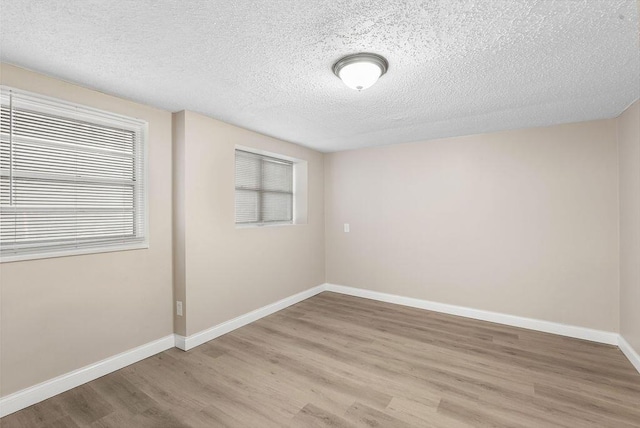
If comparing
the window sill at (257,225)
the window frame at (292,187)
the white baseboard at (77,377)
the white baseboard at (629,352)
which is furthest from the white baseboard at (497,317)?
the white baseboard at (77,377)

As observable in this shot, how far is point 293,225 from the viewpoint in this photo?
4387 mm

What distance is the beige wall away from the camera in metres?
2.60

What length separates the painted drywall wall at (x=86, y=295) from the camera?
2041mm

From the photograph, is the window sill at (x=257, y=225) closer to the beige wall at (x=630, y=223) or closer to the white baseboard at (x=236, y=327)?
the white baseboard at (x=236, y=327)

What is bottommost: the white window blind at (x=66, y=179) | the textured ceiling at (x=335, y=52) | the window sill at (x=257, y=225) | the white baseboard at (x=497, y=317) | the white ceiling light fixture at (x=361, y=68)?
the white baseboard at (x=497, y=317)

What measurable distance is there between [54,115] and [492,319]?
4.82 m

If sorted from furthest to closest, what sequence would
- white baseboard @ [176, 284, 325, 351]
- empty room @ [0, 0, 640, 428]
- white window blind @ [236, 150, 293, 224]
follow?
white window blind @ [236, 150, 293, 224] → white baseboard @ [176, 284, 325, 351] → empty room @ [0, 0, 640, 428]

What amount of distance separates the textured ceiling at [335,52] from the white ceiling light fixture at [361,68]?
0.20ft

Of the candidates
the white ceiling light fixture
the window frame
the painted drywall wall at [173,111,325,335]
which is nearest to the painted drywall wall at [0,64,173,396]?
the painted drywall wall at [173,111,325,335]

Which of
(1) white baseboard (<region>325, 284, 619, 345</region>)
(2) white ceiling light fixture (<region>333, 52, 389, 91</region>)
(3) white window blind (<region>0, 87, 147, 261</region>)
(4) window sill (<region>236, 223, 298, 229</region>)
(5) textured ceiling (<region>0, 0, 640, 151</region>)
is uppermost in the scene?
(5) textured ceiling (<region>0, 0, 640, 151</region>)

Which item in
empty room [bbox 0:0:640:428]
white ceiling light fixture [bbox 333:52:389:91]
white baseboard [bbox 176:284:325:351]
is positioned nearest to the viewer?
empty room [bbox 0:0:640:428]

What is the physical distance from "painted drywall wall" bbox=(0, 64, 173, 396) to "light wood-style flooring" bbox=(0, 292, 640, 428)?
267mm

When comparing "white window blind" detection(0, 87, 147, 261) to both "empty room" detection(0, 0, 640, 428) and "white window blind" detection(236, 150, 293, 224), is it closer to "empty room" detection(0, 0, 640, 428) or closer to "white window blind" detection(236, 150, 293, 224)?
"empty room" detection(0, 0, 640, 428)

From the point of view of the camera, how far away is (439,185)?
158 inches
